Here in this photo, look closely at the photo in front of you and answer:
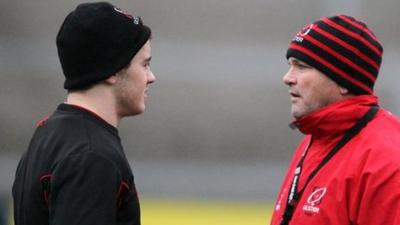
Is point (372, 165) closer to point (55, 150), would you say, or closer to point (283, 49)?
point (55, 150)

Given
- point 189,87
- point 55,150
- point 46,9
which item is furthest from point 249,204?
point 55,150

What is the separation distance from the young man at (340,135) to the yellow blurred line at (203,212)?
4.01 ft

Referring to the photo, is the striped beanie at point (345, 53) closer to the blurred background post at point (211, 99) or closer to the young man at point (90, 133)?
the young man at point (90, 133)

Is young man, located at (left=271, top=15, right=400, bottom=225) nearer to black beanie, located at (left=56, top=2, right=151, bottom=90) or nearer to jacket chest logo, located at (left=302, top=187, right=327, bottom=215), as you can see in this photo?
jacket chest logo, located at (left=302, top=187, right=327, bottom=215)

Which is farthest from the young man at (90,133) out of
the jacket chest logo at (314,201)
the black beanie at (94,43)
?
the jacket chest logo at (314,201)

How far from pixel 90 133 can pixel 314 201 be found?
687 millimetres

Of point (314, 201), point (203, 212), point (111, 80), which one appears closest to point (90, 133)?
point (111, 80)

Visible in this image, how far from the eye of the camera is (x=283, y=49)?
3.79 metres

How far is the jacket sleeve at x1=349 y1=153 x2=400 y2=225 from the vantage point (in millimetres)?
2166

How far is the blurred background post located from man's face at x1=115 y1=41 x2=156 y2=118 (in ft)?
5.43

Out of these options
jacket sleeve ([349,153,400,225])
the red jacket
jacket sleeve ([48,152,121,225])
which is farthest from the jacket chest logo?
jacket sleeve ([48,152,121,225])

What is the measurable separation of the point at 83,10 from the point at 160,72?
180 centimetres

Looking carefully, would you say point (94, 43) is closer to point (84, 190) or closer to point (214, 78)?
point (84, 190)

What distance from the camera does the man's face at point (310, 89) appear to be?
2416 millimetres
